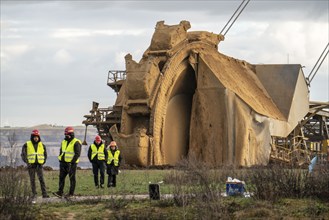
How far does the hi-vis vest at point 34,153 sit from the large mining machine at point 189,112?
23321 mm

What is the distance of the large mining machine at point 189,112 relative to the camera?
53062 mm

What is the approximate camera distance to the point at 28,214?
22344 mm

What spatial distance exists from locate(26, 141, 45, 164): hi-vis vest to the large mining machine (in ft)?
76.5

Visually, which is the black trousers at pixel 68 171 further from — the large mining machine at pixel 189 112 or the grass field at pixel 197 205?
the large mining machine at pixel 189 112

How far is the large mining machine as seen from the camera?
174 feet

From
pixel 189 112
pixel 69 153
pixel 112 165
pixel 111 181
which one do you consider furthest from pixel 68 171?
pixel 189 112

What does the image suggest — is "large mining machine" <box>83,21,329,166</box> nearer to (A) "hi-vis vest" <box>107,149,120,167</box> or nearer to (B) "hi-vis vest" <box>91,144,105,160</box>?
(A) "hi-vis vest" <box>107,149,120,167</box>

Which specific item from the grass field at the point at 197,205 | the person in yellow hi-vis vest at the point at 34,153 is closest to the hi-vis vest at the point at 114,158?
the person in yellow hi-vis vest at the point at 34,153

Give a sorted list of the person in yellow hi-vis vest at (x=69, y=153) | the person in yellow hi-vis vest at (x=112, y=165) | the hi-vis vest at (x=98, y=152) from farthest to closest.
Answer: the person in yellow hi-vis vest at (x=112, y=165)
the hi-vis vest at (x=98, y=152)
the person in yellow hi-vis vest at (x=69, y=153)

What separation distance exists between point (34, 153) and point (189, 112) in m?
31.2

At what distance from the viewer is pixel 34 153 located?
28.4m

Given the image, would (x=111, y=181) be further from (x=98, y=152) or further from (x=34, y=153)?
(x=34, y=153)

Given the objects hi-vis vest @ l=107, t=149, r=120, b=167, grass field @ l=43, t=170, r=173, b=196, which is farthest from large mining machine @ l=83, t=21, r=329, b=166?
hi-vis vest @ l=107, t=149, r=120, b=167

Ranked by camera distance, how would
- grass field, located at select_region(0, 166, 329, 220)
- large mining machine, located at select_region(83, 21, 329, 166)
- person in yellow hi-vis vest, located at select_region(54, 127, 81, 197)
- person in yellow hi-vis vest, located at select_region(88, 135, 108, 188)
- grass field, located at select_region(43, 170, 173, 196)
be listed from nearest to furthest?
grass field, located at select_region(0, 166, 329, 220)
person in yellow hi-vis vest, located at select_region(54, 127, 81, 197)
grass field, located at select_region(43, 170, 173, 196)
person in yellow hi-vis vest, located at select_region(88, 135, 108, 188)
large mining machine, located at select_region(83, 21, 329, 166)
